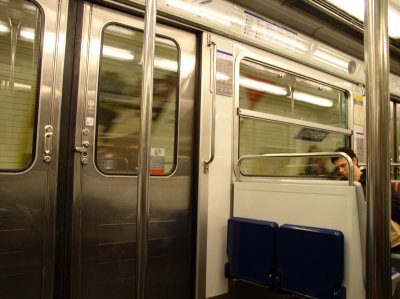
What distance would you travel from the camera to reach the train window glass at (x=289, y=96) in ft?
9.69

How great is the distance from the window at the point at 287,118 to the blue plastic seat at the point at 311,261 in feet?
2.89

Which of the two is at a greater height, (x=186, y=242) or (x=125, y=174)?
(x=125, y=174)

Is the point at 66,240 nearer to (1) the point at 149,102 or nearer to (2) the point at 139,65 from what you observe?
(2) the point at 139,65

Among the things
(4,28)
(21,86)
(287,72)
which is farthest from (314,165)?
(4,28)

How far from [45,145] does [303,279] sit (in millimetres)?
1774

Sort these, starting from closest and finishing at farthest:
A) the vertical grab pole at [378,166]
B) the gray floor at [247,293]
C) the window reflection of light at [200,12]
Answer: the vertical grab pole at [378,166], the window reflection of light at [200,12], the gray floor at [247,293]

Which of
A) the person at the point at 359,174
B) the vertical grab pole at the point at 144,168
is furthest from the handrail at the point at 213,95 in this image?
the vertical grab pole at the point at 144,168

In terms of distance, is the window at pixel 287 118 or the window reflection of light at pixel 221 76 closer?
the window reflection of light at pixel 221 76

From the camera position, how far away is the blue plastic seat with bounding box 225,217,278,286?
2.23 meters

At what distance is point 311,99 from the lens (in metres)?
3.55

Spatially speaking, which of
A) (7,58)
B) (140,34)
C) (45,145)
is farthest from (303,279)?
(7,58)

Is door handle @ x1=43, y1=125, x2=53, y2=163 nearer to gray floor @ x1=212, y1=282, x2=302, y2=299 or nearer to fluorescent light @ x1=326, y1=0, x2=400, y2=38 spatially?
gray floor @ x1=212, y1=282, x2=302, y2=299

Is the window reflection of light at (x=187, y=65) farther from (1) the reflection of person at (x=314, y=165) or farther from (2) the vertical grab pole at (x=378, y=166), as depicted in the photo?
(2) the vertical grab pole at (x=378, y=166)

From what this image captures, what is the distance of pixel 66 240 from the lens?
1.99 m
